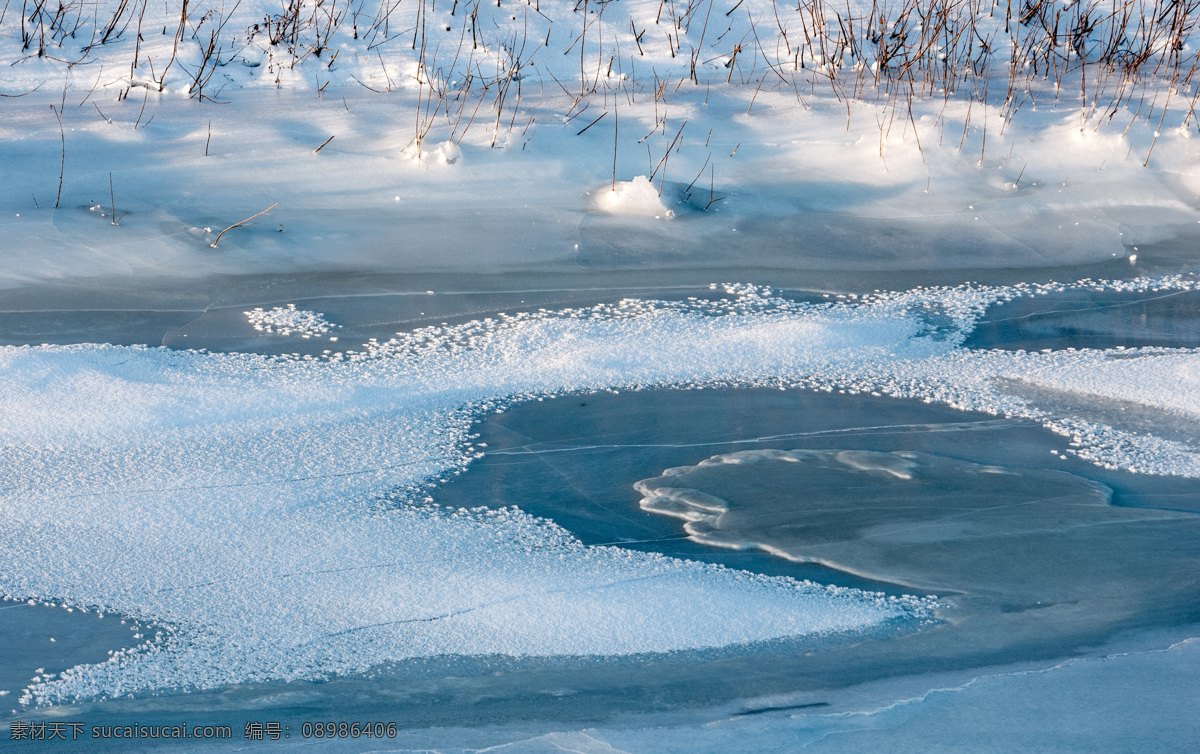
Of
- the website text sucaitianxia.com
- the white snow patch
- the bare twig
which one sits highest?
the bare twig

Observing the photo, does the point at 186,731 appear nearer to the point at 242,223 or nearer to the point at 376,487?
the point at 376,487

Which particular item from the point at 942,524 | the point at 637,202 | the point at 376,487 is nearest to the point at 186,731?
the point at 376,487

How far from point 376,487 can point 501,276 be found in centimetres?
136

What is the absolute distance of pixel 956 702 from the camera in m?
1.61

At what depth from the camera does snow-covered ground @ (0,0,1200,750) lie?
1.81 meters

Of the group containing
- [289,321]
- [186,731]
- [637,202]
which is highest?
[637,202]

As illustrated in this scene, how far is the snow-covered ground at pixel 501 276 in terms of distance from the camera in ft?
5.94

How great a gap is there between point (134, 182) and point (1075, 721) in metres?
3.53

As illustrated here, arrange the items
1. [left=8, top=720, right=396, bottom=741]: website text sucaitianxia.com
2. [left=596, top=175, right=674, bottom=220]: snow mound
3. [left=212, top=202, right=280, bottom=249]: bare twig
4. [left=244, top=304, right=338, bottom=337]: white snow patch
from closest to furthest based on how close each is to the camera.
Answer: [left=8, top=720, right=396, bottom=741]: website text sucaitianxia.com → [left=244, top=304, right=338, bottom=337]: white snow patch → [left=212, top=202, right=280, bottom=249]: bare twig → [left=596, top=175, right=674, bottom=220]: snow mound

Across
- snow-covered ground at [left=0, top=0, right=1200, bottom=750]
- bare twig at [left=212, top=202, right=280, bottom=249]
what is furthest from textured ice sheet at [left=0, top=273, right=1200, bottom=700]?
bare twig at [left=212, top=202, right=280, bottom=249]

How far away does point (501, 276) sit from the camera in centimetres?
342

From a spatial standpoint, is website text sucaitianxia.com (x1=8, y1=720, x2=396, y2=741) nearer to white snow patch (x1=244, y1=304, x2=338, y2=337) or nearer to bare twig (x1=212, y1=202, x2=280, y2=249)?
white snow patch (x1=244, y1=304, x2=338, y2=337)

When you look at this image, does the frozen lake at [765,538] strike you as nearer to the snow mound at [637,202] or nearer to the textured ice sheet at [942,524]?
the textured ice sheet at [942,524]

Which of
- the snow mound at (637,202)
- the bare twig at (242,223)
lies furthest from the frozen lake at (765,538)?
the snow mound at (637,202)
